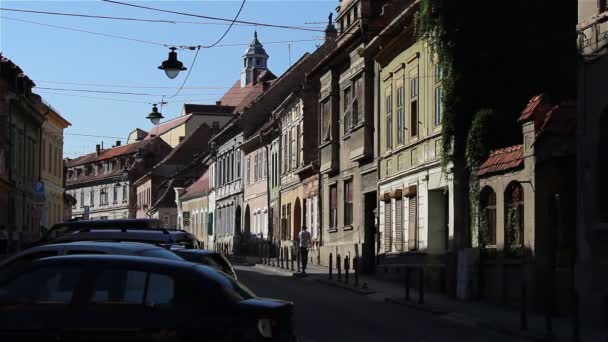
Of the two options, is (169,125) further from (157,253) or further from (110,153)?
(157,253)

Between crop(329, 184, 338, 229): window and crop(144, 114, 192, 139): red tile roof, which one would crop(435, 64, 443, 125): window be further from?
crop(144, 114, 192, 139): red tile roof

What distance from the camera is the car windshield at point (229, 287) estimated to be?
34.8ft

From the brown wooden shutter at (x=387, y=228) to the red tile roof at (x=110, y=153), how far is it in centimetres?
8474

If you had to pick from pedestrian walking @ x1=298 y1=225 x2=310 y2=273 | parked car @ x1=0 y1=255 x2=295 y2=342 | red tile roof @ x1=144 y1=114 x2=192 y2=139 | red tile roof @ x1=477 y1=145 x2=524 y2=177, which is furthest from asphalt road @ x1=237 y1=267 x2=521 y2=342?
red tile roof @ x1=144 y1=114 x2=192 y2=139

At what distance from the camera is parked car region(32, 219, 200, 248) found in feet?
56.1

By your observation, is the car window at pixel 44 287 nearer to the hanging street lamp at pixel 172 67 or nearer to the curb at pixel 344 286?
the hanging street lamp at pixel 172 67

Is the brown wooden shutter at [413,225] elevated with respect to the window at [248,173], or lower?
lower

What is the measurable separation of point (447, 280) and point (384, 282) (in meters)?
6.46

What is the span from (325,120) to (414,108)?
43.7 ft

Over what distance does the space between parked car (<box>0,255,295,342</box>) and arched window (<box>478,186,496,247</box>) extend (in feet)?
57.0

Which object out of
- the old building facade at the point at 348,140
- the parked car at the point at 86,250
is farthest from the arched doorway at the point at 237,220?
the parked car at the point at 86,250

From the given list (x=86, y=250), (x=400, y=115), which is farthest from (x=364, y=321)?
(x=400, y=115)

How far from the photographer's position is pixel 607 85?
837 inches

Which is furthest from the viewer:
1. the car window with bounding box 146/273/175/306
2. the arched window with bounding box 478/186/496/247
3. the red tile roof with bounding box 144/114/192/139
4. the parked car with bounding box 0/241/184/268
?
the red tile roof with bounding box 144/114/192/139
